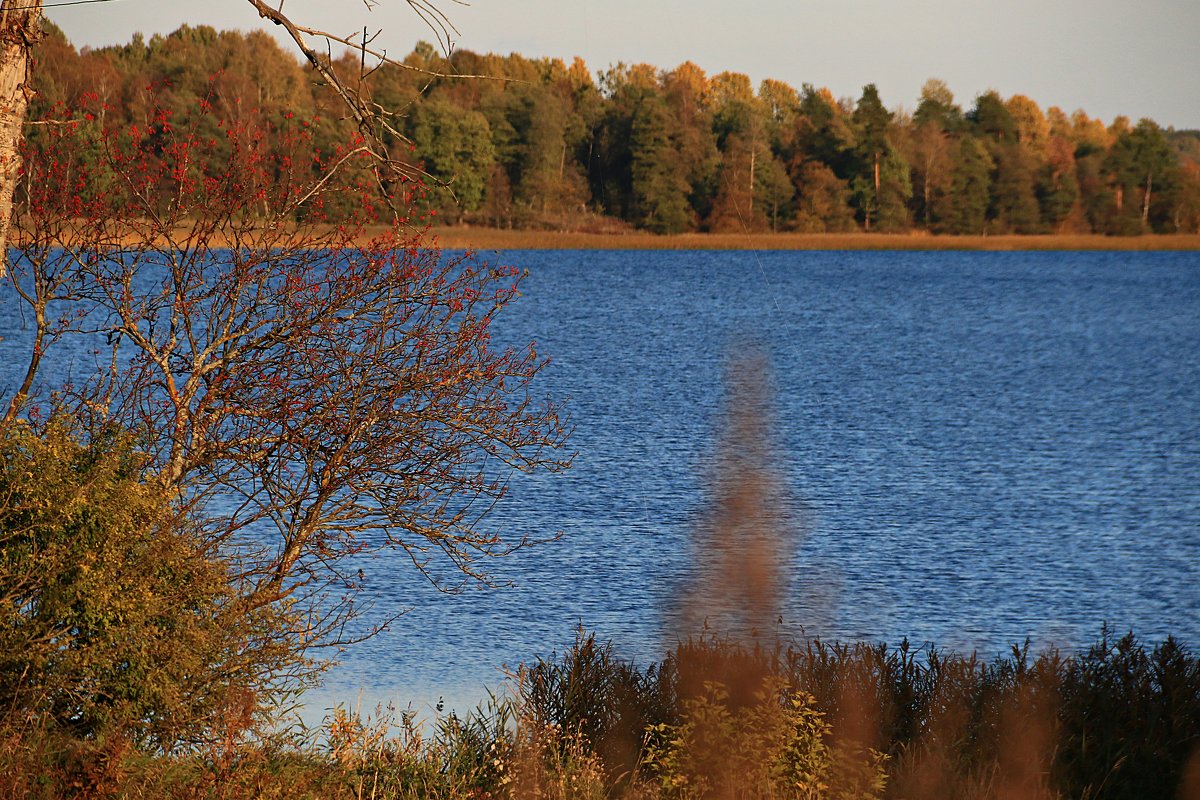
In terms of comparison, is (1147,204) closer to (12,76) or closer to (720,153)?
(720,153)

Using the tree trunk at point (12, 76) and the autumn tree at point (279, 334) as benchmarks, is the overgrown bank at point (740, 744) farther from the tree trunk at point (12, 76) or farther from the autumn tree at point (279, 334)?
the tree trunk at point (12, 76)

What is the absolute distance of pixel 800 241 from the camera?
9888 centimetres

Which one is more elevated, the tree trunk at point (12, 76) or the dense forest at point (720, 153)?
the dense forest at point (720, 153)

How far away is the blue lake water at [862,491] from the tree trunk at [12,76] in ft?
13.6

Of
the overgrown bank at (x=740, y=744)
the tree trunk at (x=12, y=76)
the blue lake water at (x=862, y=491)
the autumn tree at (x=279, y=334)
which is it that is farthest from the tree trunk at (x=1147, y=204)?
the tree trunk at (x=12, y=76)

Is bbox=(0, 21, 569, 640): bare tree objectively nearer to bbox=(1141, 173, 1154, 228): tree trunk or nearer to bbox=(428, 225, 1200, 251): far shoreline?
bbox=(428, 225, 1200, 251): far shoreline

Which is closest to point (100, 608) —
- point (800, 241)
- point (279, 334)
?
point (279, 334)

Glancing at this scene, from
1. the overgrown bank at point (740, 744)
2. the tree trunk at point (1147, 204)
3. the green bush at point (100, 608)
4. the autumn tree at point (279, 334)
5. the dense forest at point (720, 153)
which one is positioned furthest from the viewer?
the tree trunk at point (1147, 204)

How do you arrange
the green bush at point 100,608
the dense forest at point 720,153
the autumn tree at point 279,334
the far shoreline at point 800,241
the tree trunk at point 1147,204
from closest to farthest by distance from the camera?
1. the green bush at point 100,608
2. the autumn tree at point 279,334
3. the dense forest at point 720,153
4. the far shoreline at point 800,241
5. the tree trunk at point 1147,204

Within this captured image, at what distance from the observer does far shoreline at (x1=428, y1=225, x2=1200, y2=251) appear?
89938 mm

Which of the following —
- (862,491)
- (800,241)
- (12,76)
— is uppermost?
(800,241)

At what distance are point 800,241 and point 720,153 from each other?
1648 inches

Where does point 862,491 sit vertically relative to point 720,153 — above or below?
below

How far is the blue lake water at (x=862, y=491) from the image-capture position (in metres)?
15.4
